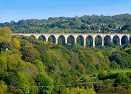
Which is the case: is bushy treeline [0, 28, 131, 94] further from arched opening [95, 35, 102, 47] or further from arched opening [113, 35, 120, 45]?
arched opening [113, 35, 120, 45]

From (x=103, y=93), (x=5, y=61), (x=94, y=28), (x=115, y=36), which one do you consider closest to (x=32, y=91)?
(x=103, y=93)

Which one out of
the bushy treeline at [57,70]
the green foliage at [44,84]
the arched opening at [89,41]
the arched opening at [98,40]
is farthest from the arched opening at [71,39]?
the green foliage at [44,84]

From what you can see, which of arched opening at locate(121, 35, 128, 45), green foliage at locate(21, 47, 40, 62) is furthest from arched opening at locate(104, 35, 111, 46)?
green foliage at locate(21, 47, 40, 62)

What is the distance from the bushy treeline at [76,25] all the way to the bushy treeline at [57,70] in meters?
43.8

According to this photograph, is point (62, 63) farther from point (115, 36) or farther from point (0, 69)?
point (115, 36)

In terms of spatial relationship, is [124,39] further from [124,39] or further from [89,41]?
[89,41]

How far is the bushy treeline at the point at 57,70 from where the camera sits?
36.2m

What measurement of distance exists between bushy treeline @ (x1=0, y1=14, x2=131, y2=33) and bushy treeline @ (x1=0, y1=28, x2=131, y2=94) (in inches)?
1723

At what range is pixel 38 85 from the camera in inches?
1511

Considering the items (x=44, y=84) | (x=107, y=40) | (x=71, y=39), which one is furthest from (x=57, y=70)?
(x=107, y=40)

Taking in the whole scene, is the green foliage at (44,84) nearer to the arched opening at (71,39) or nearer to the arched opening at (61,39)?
the arched opening at (61,39)

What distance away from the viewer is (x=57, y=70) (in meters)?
50.8

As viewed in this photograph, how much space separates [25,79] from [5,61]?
6108 mm

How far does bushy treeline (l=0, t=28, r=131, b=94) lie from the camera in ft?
119
